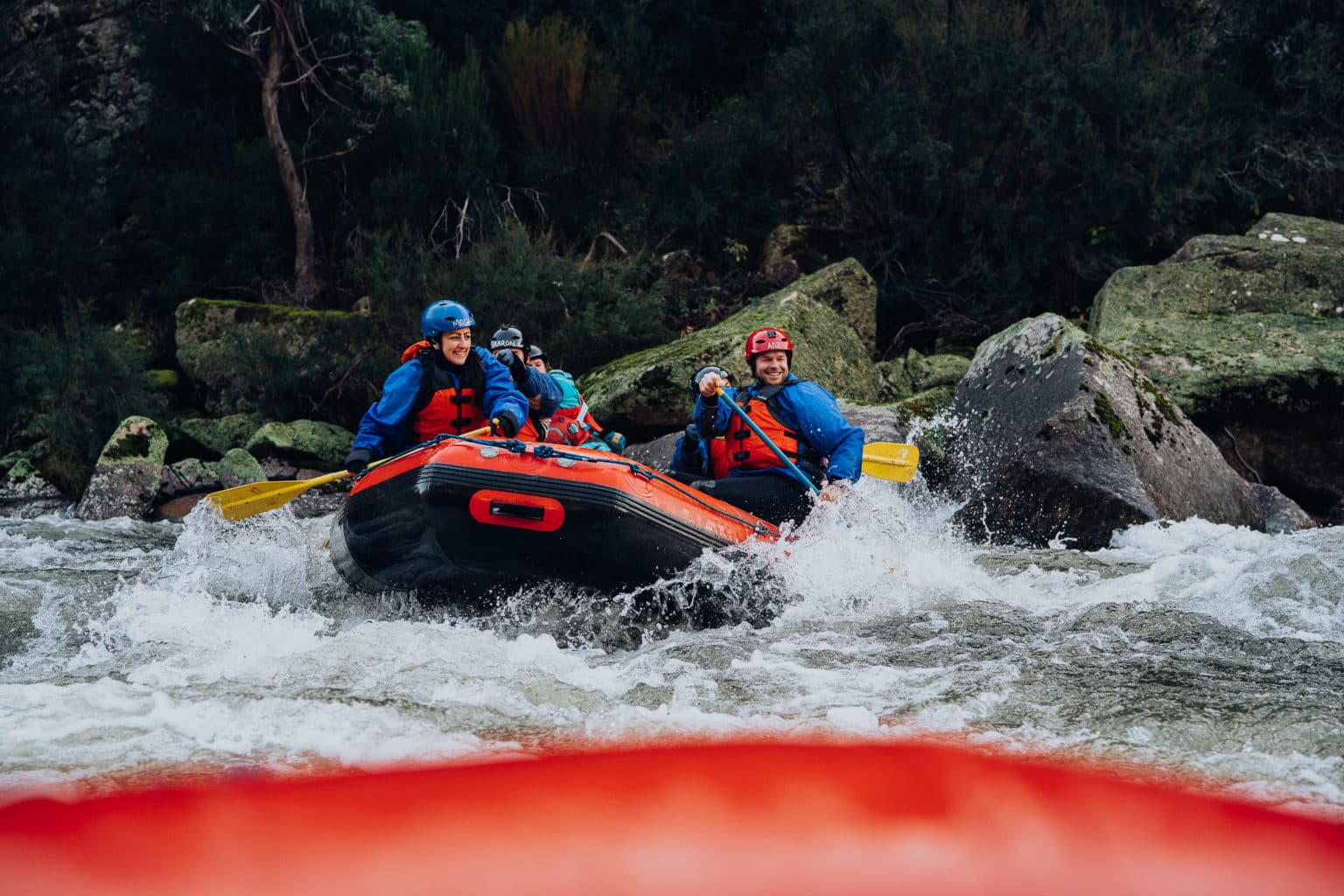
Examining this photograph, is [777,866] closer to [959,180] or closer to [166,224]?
[959,180]

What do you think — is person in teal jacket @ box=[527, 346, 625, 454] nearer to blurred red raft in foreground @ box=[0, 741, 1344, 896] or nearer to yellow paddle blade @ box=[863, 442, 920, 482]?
yellow paddle blade @ box=[863, 442, 920, 482]

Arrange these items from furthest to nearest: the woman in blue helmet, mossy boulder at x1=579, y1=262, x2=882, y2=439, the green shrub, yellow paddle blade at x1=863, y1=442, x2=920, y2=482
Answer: the green shrub → mossy boulder at x1=579, y1=262, x2=882, y2=439 → yellow paddle blade at x1=863, y1=442, x2=920, y2=482 → the woman in blue helmet

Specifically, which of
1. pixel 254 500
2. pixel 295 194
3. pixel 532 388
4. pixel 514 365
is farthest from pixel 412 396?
pixel 295 194

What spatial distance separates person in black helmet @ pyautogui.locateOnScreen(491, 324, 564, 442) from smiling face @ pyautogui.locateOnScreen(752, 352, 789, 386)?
3.86ft

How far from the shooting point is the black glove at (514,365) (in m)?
6.09

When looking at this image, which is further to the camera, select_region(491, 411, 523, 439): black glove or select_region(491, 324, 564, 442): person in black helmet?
select_region(491, 324, 564, 442): person in black helmet

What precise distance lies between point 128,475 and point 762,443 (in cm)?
729

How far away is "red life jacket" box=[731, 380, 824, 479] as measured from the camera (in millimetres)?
5879

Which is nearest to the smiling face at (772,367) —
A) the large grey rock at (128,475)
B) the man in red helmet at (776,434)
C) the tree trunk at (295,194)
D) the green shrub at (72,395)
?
the man in red helmet at (776,434)

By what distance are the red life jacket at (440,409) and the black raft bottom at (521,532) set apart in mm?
955

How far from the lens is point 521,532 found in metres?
4.67

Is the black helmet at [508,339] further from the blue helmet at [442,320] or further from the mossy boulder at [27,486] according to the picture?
the mossy boulder at [27,486]

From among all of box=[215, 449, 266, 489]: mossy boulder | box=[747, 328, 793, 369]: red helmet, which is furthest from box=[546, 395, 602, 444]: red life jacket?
box=[215, 449, 266, 489]: mossy boulder

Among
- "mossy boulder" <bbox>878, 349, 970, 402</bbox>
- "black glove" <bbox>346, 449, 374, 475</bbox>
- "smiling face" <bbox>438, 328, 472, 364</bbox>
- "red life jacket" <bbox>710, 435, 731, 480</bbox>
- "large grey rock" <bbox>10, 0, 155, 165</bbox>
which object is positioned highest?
Answer: "large grey rock" <bbox>10, 0, 155, 165</bbox>
